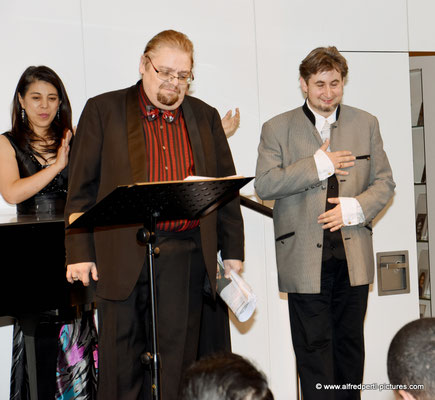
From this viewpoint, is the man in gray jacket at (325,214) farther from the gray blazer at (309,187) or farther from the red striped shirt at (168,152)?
the red striped shirt at (168,152)

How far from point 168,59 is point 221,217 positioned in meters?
0.74

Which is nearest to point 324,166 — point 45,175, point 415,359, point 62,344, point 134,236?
point 134,236

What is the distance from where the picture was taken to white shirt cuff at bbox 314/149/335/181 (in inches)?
118

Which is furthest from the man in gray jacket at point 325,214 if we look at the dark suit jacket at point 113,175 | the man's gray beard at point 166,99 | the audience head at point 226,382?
the audience head at point 226,382

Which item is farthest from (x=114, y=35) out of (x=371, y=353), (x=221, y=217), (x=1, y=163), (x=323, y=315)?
(x=371, y=353)

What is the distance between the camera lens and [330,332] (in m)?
3.12

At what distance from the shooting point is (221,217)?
288 centimetres

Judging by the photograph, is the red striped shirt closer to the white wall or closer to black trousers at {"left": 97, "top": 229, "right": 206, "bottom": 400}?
black trousers at {"left": 97, "top": 229, "right": 206, "bottom": 400}

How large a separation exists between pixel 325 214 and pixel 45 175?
1383 mm

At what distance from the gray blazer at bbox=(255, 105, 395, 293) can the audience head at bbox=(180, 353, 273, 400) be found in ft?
6.09

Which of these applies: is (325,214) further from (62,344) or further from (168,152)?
(62,344)

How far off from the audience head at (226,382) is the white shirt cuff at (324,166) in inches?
73.2

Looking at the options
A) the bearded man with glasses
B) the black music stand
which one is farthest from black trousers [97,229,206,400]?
the black music stand

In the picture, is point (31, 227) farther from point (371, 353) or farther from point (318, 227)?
point (371, 353)
